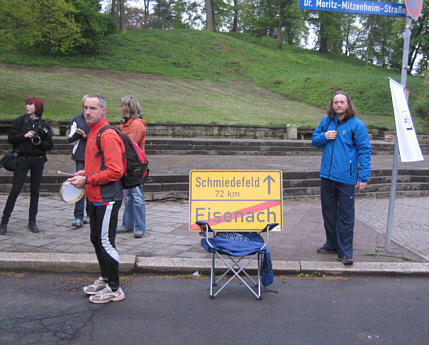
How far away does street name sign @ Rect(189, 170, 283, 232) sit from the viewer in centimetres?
494

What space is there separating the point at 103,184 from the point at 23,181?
118 inches

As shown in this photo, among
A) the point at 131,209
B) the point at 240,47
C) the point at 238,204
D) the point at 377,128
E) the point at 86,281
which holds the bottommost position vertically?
the point at 86,281

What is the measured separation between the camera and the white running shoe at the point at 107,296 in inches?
161

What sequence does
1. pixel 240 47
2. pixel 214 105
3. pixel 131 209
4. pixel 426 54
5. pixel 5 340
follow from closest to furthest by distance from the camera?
pixel 5 340 → pixel 131 209 → pixel 214 105 → pixel 240 47 → pixel 426 54

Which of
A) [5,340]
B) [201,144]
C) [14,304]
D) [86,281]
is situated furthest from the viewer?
[201,144]

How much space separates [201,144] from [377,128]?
13.5 metres

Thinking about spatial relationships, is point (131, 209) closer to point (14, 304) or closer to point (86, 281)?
point (86, 281)

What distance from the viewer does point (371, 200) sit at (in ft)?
35.0

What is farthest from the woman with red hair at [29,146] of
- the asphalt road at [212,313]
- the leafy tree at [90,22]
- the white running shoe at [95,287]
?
the leafy tree at [90,22]

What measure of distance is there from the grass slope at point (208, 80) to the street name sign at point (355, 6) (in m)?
15.6

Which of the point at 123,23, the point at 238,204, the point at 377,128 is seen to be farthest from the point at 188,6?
the point at 238,204

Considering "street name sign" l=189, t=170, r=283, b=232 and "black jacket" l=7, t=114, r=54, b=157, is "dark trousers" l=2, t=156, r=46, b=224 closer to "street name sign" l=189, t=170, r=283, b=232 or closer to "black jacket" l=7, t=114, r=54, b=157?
"black jacket" l=7, t=114, r=54, b=157

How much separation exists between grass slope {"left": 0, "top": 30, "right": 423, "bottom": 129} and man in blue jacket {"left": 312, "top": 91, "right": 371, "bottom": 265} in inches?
626

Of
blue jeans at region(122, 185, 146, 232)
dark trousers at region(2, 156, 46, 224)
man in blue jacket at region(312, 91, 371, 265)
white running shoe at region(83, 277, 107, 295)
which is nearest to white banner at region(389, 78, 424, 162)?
man in blue jacket at region(312, 91, 371, 265)
